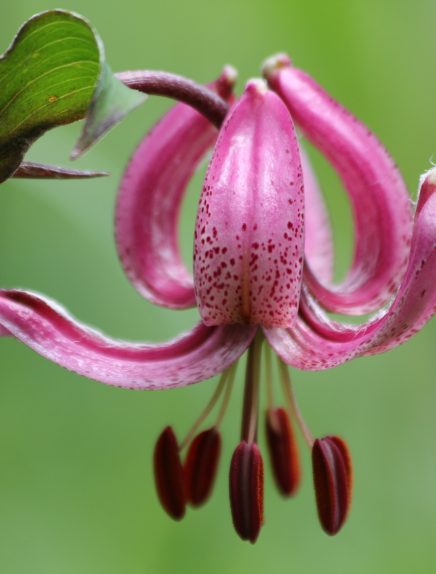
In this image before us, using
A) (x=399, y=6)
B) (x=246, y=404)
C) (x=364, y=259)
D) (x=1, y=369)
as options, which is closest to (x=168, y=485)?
(x=246, y=404)

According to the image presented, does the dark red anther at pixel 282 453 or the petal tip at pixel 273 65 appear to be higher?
the petal tip at pixel 273 65

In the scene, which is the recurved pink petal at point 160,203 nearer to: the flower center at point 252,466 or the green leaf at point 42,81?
the flower center at point 252,466

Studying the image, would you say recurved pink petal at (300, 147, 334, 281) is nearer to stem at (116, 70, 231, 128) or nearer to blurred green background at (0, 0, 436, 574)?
stem at (116, 70, 231, 128)

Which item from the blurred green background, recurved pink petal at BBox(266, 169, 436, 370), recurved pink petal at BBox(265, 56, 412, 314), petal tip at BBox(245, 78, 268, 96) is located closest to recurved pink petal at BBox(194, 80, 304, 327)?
petal tip at BBox(245, 78, 268, 96)

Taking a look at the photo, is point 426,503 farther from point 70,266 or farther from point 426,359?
point 70,266

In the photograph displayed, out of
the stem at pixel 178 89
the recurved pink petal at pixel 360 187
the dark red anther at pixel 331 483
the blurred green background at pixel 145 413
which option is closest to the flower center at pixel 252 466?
the dark red anther at pixel 331 483

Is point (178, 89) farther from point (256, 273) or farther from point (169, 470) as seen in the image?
point (169, 470)

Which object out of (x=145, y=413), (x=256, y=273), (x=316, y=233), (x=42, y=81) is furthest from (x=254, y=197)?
(x=145, y=413)
